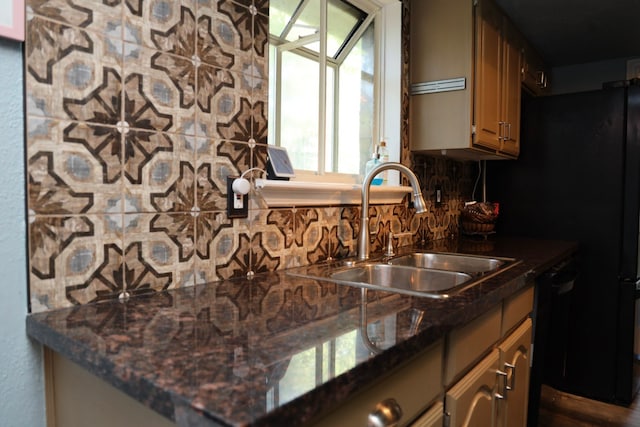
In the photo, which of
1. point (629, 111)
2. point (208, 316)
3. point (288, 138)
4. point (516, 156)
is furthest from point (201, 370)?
point (629, 111)

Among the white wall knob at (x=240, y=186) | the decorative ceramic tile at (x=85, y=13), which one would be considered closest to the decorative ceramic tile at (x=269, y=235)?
the white wall knob at (x=240, y=186)

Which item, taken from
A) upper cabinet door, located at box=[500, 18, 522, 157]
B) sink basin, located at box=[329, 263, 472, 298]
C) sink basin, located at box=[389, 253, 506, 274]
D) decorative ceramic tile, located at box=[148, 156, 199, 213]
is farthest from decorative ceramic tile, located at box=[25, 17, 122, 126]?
upper cabinet door, located at box=[500, 18, 522, 157]

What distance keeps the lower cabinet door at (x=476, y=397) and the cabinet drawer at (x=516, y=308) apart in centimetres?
11

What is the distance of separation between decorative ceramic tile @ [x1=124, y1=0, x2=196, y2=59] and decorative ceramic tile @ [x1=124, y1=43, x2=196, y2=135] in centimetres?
2

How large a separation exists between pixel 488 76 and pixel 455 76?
0.73 ft

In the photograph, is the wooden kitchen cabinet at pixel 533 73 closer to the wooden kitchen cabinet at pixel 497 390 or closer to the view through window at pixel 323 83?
the view through window at pixel 323 83

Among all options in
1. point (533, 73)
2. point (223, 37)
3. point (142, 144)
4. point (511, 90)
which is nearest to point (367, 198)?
point (223, 37)

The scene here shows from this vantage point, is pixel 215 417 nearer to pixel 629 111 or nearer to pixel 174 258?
pixel 174 258

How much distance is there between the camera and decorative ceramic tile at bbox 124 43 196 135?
100 cm

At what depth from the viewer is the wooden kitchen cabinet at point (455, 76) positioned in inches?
78.7

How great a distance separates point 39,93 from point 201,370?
64 cm

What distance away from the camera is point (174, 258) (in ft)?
3.58

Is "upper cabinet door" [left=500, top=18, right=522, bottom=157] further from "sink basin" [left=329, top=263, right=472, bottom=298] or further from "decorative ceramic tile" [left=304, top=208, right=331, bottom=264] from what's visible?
"decorative ceramic tile" [left=304, top=208, right=331, bottom=264]

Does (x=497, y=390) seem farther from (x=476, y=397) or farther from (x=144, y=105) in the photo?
(x=144, y=105)
